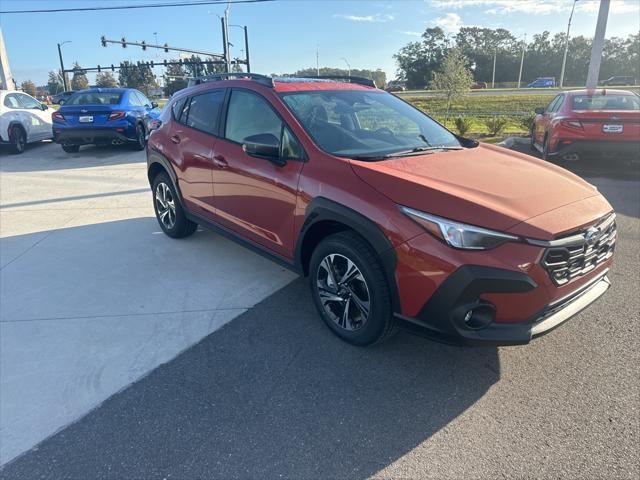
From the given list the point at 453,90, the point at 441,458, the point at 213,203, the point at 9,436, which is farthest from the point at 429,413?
the point at 453,90

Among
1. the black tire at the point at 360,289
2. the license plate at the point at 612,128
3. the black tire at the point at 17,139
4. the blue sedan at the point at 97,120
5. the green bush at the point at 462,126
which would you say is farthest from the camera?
the green bush at the point at 462,126

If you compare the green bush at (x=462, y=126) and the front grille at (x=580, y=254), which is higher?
the front grille at (x=580, y=254)

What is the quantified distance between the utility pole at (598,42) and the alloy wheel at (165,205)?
13993 millimetres

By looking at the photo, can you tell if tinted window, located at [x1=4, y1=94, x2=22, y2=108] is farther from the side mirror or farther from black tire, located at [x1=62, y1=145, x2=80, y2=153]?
the side mirror

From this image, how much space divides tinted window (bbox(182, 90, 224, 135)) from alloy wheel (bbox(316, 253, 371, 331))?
1945 millimetres

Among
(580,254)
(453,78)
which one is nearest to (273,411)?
(580,254)

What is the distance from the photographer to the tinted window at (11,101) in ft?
39.0

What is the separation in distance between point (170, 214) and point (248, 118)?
200 cm

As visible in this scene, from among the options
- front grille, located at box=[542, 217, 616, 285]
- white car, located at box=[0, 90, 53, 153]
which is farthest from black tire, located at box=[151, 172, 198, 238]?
white car, located at box=[0, 90, 53, 153]

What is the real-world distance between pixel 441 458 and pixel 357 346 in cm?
100

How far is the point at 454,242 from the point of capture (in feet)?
7.97

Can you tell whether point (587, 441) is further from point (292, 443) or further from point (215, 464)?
point (215, 464)

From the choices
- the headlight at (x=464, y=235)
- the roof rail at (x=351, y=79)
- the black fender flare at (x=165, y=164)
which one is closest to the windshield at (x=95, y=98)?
the black fender flare at (x=165, y=164)

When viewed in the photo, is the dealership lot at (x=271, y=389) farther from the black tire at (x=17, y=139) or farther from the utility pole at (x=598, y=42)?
the utility pole at (x=598, y=42)
